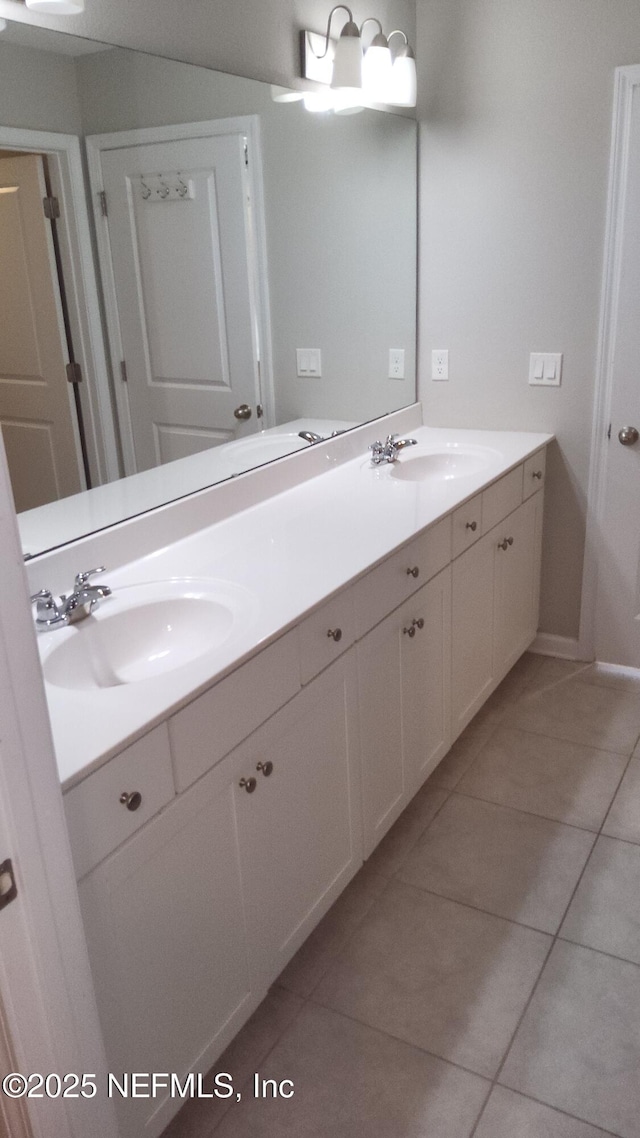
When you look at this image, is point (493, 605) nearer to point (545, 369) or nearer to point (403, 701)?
point (403, 701)

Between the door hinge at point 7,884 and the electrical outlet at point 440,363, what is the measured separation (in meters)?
2.53

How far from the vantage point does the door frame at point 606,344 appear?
2.56m

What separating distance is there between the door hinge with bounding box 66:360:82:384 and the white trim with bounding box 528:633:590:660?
2.06 meters

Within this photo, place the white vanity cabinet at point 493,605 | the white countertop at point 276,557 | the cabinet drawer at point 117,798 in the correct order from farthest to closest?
the white vanity cabinet at point 493,605 < the white countertop at point 276,557 < the cabinet drawer at point 117,798

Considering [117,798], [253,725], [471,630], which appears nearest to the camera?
[117,798]

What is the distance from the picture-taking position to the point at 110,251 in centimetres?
179

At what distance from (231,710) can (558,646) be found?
204 centimetres

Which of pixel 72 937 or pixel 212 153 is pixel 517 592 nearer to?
pixel 212 153

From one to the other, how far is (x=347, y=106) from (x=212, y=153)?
2.20 ft

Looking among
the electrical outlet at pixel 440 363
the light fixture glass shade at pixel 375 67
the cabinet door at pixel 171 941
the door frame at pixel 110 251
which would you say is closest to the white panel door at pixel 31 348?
the door frame at pixel 110 251

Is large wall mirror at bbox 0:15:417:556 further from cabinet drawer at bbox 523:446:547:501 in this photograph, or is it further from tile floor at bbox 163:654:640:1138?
tile floor at bbox 163:654:640:1138

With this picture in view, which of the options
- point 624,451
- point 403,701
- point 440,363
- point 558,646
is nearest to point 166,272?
point 403,701

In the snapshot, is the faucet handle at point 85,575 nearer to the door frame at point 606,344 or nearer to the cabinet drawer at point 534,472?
the cabinet drawer at point 534,472

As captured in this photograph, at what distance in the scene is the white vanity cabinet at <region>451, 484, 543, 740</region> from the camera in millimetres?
2426
